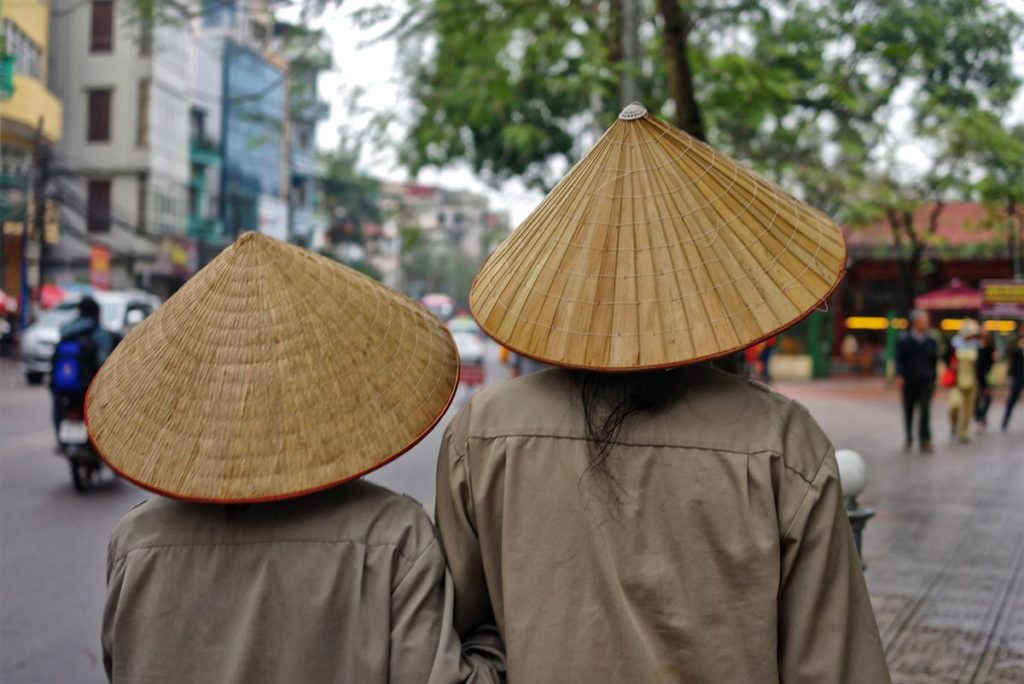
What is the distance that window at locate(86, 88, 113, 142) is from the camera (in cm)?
3653

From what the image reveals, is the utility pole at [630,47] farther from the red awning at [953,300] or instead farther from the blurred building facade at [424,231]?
Answer: the red awning at [953,300]

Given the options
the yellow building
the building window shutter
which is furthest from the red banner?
the building window shutter


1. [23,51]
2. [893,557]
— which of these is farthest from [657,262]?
[23,51]

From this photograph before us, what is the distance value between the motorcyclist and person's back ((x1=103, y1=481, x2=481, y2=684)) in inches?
300

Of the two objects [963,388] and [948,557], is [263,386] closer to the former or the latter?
[948,557]

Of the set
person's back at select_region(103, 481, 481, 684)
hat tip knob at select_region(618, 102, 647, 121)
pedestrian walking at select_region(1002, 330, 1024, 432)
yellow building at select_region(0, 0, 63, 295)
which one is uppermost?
yellow building at select_region(0, 0, 63, 295)

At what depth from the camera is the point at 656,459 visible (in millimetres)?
1849

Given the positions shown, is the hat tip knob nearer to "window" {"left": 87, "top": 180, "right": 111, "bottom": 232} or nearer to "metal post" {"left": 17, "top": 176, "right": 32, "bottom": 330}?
"metal post" {"left": 17, "top": 176, "right": 32, "bottom": 330}

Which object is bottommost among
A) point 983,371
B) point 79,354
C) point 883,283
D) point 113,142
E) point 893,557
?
point 893,557

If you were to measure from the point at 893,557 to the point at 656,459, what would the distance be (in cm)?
540

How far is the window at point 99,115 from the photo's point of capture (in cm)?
3653

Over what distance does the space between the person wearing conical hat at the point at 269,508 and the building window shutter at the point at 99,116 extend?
37411mm

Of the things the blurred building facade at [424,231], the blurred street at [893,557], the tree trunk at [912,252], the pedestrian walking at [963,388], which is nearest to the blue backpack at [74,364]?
the blurred street at [893,557]

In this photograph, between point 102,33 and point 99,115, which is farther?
point 99,115
